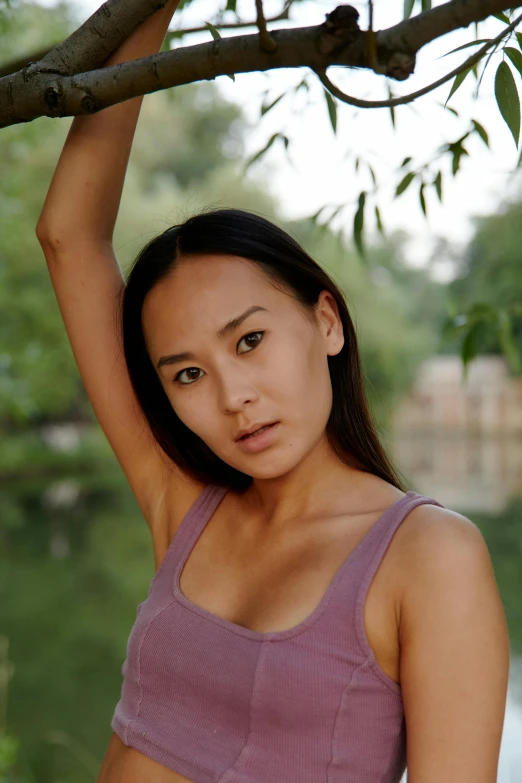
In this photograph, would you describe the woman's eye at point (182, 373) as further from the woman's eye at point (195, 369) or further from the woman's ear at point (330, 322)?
the woman's ear at point (330, 322)

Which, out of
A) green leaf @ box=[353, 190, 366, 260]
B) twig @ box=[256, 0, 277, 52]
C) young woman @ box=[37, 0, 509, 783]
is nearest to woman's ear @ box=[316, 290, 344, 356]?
young woman @ box=[37, 0, 509, 783]

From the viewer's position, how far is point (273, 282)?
1.30 metres

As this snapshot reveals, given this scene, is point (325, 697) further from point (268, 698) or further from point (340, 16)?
point (340, 16)

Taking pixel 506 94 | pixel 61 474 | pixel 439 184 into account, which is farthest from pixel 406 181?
pixel 61 474

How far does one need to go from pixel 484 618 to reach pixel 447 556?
8 centimetres

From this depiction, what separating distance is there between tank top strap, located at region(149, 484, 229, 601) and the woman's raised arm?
0.11ft

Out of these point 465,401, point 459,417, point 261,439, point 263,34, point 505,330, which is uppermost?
point 465,401

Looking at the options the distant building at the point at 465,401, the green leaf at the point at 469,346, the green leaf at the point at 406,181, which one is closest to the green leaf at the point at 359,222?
the green leaf at the point at 406,181

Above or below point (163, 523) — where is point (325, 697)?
below

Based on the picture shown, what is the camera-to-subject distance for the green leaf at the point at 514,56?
104cm

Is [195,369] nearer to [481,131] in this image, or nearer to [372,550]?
[372,550]

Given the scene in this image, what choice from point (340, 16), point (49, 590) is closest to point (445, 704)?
point (340, 16)

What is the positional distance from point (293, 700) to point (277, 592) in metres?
0.15

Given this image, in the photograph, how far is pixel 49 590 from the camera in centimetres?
1003
